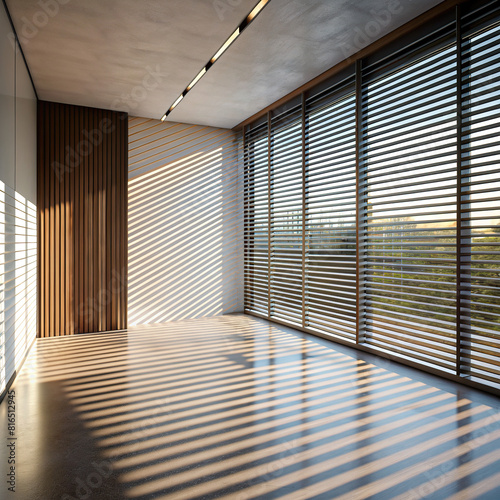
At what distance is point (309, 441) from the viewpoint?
2.26 meters

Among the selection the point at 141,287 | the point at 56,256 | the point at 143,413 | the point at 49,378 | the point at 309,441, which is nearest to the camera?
the point at 309,441

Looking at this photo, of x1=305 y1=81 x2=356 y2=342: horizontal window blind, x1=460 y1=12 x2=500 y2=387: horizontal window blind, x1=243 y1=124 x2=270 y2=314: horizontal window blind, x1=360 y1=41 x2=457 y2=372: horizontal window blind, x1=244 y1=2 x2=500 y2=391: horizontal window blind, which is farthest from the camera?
x1=243 y1=124 x2=270 y2=314: horizontal window blind

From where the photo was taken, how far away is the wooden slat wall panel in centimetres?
503

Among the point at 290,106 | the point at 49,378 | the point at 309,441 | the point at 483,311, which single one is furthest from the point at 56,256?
the point at 483,311

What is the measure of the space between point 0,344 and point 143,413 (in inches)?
47.2

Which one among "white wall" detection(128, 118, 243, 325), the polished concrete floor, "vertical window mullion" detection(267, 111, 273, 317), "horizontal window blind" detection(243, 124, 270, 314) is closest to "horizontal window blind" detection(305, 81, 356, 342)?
the polished concrete floor

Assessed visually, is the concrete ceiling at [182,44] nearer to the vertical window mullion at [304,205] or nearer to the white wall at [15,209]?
the white wall at [15,209]

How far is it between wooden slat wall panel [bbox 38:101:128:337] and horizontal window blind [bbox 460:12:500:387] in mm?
4143

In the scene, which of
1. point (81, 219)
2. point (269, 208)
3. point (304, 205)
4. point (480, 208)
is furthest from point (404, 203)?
point (81, 219)

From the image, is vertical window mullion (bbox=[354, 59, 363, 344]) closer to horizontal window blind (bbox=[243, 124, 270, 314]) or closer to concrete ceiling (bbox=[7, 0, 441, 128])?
concrete ceiling (bbox=[7, 0, 441, 128])

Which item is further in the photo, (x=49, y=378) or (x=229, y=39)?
(x=229, y=39)

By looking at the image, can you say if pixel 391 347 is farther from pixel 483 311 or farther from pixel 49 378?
pixel 49 378

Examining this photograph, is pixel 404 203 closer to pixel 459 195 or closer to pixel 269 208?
pixel 459 195

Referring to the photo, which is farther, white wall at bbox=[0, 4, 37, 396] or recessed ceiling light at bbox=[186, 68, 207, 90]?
recessed ceiling light at bbox=[186, 68, 207, 90]
